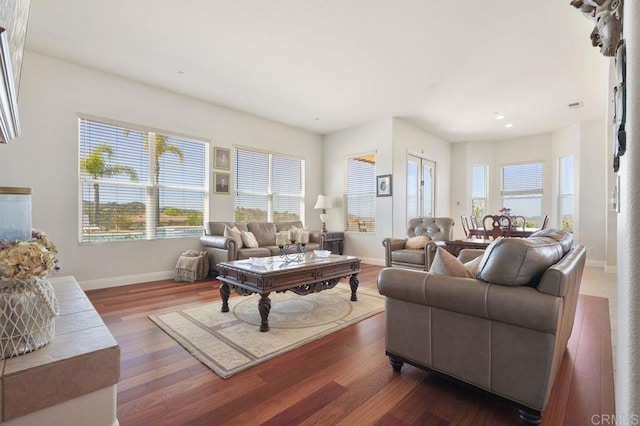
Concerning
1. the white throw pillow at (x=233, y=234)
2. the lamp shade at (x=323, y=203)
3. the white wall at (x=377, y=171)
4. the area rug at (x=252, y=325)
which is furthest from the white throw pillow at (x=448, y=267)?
the lamp shade at (x=323, y=203)

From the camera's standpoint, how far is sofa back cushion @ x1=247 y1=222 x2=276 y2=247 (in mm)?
5416

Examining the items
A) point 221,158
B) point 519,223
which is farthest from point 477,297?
point 519,223

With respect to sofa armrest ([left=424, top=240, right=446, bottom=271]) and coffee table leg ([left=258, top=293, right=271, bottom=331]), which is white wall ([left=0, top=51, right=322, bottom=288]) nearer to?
coffee table leg ([left=258, top=293, right=271, bottom=331])

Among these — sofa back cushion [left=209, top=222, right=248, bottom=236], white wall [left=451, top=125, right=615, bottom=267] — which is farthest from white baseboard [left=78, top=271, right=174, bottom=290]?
white wall [left=451, top=125, right=615, bottom=267]

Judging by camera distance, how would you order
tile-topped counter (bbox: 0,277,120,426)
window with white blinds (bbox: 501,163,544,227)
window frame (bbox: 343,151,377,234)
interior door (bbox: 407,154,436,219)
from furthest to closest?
window with white blinds (bbox: 501,163,544,227) < interior door (bbox: 407,154,436,219) < window frame (bbox: 343,151,377,234) < tile-topped counter (bbox: 0,277,120,426)

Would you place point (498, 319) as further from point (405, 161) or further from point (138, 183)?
point (405, 161)

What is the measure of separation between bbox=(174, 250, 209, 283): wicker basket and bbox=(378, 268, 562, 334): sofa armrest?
351 cm

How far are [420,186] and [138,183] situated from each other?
5.68m

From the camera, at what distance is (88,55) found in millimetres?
3711

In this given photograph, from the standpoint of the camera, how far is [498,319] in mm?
1513

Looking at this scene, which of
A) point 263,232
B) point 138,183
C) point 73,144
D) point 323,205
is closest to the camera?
point 73,144

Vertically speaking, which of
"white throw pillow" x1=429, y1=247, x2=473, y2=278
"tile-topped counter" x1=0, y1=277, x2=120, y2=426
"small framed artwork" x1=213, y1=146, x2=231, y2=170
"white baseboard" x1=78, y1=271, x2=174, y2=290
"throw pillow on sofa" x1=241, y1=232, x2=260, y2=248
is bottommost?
"white baseboard" x1=78, y1=271, x2=174, y2=290

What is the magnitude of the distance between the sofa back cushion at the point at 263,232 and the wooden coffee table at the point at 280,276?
1997mm

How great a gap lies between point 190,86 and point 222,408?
175 inches
